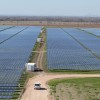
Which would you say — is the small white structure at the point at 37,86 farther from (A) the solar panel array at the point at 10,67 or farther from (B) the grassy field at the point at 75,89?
(A) the solar panel array at the point at 10,67

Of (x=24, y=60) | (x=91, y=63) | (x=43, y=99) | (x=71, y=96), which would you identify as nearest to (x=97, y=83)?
(x=71, y=96)

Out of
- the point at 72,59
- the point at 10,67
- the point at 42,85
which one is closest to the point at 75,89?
the point at 42,85

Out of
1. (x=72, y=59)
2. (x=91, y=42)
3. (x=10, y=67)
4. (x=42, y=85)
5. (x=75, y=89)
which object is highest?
(x=75, y=89)

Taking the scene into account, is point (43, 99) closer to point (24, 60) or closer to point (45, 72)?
point (45, 72)

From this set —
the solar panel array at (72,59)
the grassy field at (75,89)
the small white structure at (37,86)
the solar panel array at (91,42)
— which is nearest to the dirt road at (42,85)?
the small white structure at (37,86)

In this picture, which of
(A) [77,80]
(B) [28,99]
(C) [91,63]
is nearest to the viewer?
(B) [28,99]

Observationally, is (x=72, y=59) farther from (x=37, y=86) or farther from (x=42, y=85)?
(x=37, y=86)

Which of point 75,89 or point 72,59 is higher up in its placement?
point 75,89

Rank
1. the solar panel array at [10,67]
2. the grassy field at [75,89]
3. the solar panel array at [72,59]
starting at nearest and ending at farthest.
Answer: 1. the grassy field at [75,89]
2. the solar panel array at [10,67]
3. the solar panel array at [72,59]
